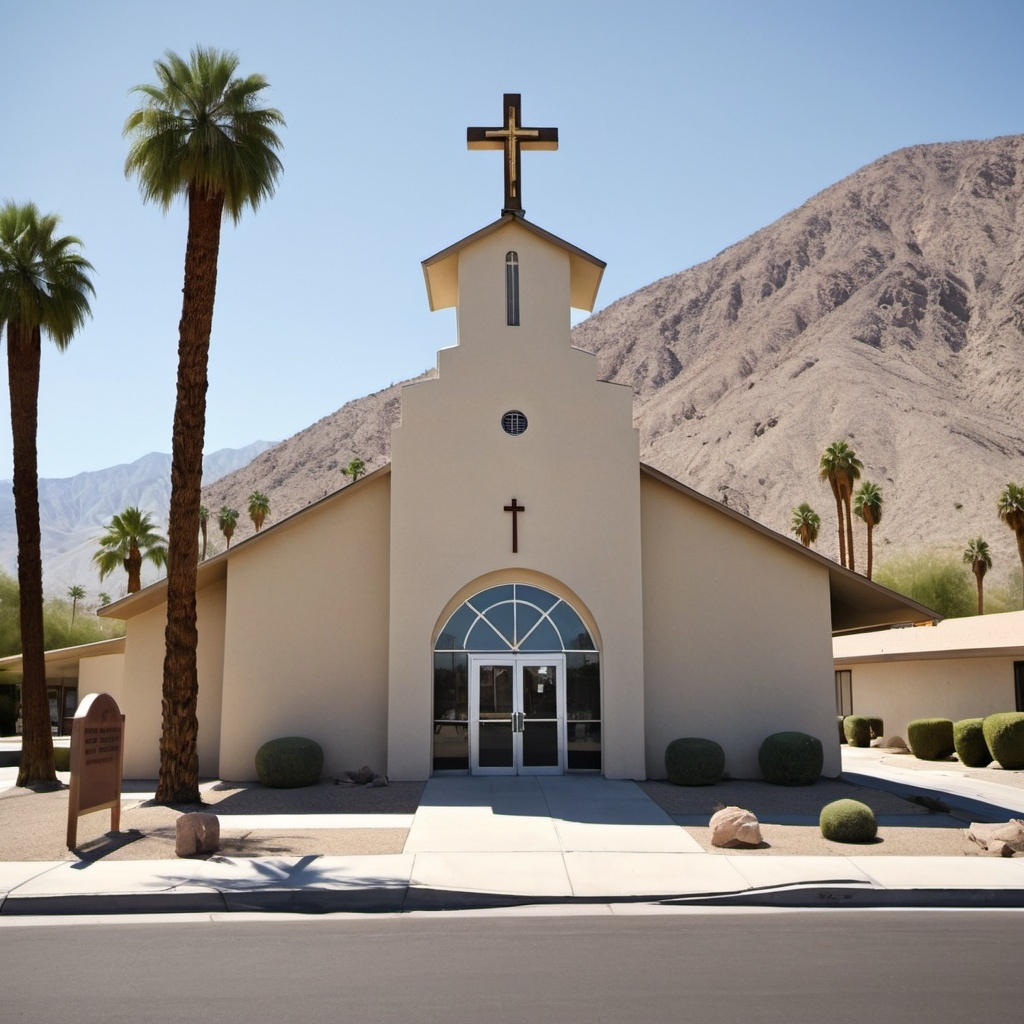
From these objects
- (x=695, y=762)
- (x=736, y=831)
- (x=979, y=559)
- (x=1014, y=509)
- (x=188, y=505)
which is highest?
(x=1014, y=509)

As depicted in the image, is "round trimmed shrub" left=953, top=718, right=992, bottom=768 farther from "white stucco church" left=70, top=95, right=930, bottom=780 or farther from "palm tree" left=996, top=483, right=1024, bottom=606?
"palm tree" left=996, top=483, right=1024, bottom=606

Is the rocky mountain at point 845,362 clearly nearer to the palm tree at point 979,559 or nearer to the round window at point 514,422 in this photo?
the palm tree at point 979,559

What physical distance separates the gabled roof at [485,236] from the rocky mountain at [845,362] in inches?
2591

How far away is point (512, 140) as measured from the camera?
22922 millimetres

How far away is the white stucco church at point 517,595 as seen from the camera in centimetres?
2064

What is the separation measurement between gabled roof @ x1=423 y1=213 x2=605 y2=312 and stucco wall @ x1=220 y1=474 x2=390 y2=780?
4.80 m

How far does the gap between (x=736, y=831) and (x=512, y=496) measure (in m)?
9.19

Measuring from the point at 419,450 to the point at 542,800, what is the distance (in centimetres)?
728

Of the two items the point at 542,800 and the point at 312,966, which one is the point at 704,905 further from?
the point at 542,800

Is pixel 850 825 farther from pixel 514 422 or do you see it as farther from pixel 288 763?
pixel 514 422

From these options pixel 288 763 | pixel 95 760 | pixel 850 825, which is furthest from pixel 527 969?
pixel 288 763

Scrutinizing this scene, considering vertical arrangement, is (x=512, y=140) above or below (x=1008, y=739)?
above

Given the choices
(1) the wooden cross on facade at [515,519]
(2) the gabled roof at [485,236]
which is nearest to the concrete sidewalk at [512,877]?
(1) the wooden cross on facade at [515,519]

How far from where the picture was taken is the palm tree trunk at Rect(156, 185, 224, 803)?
684 inches
